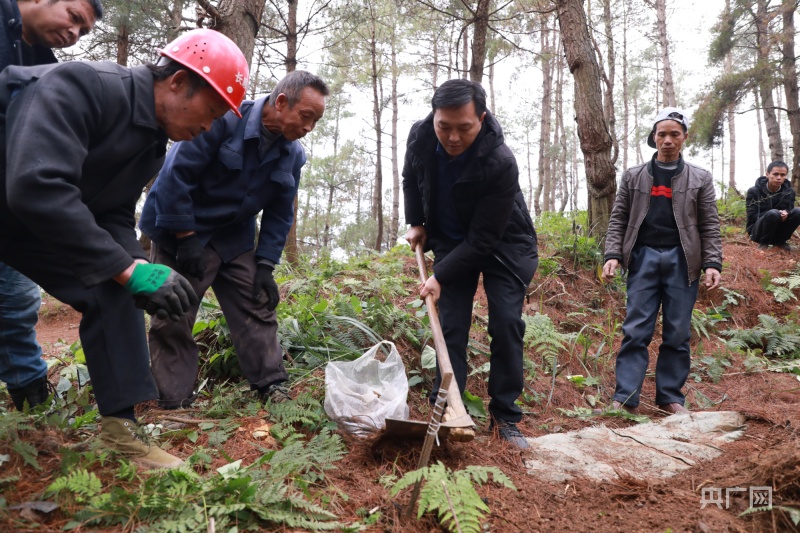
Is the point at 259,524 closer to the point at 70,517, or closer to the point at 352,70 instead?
the point at 70,517

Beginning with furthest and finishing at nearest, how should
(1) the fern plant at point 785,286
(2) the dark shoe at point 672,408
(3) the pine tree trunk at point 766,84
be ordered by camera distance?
1. (3) the pine tree trunk at point 766,84
2. (1) the fern plant at point 785,286
3. (2) the dark shoe at point 672,408

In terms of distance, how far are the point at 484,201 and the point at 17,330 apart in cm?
256

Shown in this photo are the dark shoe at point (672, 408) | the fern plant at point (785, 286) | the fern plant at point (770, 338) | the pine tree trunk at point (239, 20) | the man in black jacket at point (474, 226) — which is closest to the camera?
the man in black jacket at point (474, 226)

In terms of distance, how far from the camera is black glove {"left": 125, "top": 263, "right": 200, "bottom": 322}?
1919mm

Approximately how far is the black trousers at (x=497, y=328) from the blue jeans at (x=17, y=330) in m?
2.19

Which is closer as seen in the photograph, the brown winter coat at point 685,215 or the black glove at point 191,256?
the black glove at point 191,256

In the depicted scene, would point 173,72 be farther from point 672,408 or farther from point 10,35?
point 672,408

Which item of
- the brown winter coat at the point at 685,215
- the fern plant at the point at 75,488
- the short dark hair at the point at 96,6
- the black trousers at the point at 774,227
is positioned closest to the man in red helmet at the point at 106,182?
the fern plant at the point at 75,488

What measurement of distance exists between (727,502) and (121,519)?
7.43 ft

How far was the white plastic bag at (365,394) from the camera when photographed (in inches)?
105

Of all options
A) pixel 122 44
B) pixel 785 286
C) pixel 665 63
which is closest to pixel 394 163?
pixel 665 63

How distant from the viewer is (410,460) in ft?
8.07

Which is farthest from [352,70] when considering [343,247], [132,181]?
[132,181]

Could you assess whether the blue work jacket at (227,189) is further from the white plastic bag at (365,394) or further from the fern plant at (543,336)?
the fern plant at (543,336)
